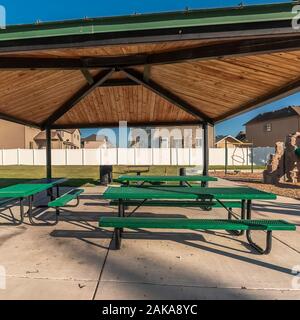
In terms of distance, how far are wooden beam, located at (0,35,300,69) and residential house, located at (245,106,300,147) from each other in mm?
37036

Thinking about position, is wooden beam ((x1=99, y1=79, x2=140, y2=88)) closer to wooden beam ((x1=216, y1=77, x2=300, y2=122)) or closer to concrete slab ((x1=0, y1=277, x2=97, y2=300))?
wooden beam ((x1=216, y1=77, x2=300, y2=122))

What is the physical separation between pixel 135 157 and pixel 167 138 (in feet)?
23.8

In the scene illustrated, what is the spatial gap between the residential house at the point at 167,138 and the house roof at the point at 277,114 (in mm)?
12743

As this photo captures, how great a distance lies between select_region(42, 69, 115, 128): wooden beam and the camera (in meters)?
6.24

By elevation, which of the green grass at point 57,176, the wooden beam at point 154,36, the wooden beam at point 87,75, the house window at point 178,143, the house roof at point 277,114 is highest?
the house roof at point 277,114

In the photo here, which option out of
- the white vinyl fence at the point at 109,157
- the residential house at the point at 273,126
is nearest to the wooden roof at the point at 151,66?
the white vinyl fence at the point at 109,157

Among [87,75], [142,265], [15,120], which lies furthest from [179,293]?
[15,120]

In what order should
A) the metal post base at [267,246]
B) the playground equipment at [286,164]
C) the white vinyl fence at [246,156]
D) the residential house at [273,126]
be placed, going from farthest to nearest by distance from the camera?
the residential house at [273,126]
the white vinyl fence at [246,156]
the playground equipment at [286,164]
the metal post base at [267,246]

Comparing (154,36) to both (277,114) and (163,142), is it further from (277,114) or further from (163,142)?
(277,114)

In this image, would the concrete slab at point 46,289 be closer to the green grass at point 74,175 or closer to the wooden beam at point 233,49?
the wooden beam at point 233,49

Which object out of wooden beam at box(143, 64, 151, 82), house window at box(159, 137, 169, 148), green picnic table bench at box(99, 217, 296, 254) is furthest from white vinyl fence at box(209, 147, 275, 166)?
green picnic table bench at box(99, 217, 296, 254)

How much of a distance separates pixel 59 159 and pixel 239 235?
29.1 m

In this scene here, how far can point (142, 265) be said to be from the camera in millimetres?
3525

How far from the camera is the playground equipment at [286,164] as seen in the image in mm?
13414
